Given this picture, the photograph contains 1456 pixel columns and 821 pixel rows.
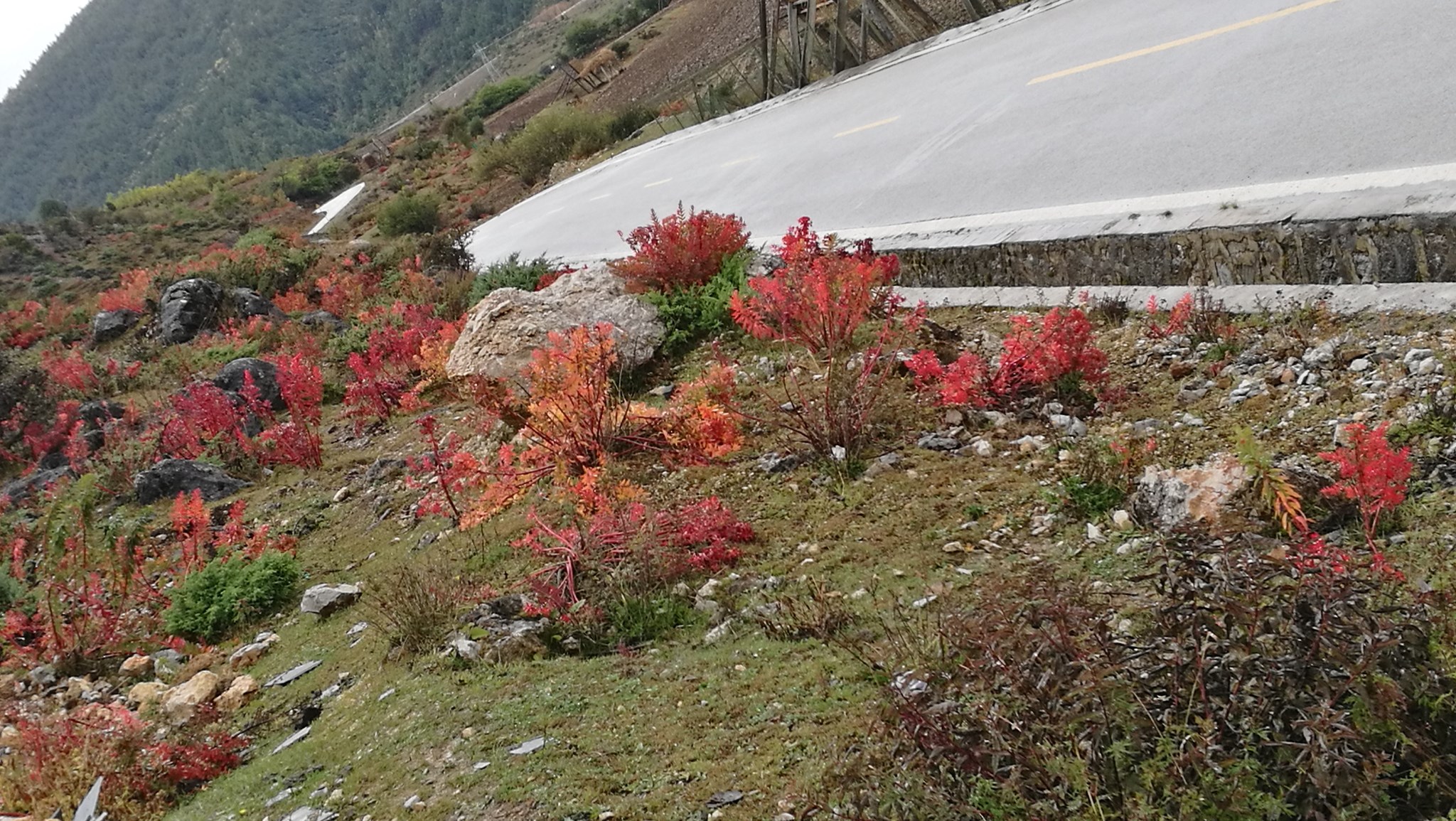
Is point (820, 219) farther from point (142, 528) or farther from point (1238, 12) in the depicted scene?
point (142, 528)

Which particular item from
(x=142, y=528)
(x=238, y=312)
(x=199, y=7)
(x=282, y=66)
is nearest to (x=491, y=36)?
(x=282, y=66)

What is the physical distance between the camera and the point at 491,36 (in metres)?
126

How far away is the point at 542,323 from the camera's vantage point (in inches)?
263

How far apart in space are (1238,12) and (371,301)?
12975mm

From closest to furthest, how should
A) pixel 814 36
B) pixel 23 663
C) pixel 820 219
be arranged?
pixel 23 663 < pixel 820 219 < pixel 814 36

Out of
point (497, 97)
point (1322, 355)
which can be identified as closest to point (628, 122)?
point (1322, 355)

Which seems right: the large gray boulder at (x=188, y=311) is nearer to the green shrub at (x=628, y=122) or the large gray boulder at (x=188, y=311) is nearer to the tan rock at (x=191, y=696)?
the green shrub at (x=628, y=122)

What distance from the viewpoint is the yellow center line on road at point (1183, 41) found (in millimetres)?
6492

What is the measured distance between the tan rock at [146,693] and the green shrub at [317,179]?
4838 cm

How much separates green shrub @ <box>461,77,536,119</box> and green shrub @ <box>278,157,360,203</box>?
7562 millimetres

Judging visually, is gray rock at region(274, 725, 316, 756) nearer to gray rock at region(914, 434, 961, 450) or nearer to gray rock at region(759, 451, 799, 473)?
gray rock at region(759, 451, 799, 473)

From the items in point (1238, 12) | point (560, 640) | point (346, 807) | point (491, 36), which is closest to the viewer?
point (346, 807)

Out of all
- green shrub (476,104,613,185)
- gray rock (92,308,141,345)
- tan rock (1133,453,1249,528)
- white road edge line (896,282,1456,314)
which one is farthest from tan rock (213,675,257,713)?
green shrub (476,104,613,185)

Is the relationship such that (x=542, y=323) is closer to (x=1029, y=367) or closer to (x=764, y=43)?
(x=1029, y=367)
